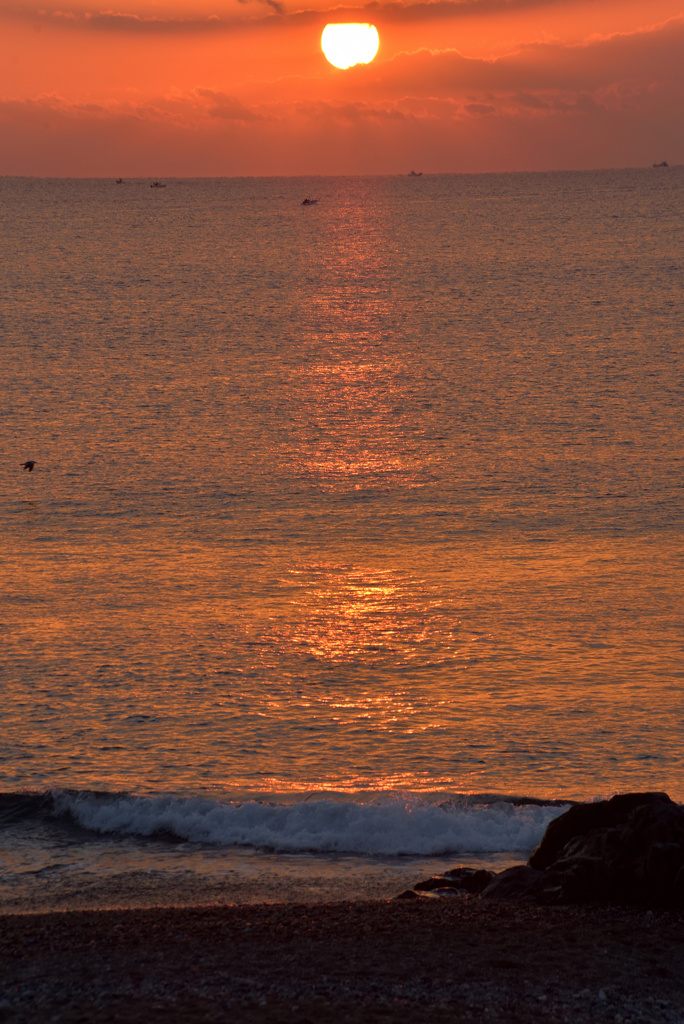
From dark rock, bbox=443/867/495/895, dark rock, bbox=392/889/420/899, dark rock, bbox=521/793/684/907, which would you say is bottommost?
dark rock, bbox=392/889/420/899

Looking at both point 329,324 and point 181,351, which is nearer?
point 181,351

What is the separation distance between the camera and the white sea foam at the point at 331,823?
63.3 ft

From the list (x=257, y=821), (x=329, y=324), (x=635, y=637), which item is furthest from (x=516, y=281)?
(x=257, y=821)

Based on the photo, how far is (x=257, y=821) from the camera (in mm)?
19969

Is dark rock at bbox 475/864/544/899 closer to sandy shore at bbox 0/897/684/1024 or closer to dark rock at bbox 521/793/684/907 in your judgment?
dark rock at bbox 521/793/684/907

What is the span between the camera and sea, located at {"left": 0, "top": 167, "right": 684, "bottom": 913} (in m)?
19.8

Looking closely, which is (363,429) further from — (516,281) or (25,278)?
(25,278)

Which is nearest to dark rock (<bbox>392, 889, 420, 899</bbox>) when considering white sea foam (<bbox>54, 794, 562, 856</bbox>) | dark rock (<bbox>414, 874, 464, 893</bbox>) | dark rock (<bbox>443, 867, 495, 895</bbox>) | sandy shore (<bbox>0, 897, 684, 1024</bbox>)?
dark rock (<bbox>414, 874, 464, 893</bbox>)

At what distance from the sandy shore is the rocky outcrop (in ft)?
1.23

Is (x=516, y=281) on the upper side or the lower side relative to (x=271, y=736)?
upper

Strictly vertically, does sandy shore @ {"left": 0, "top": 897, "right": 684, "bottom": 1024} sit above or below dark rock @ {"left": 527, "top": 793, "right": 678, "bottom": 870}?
below

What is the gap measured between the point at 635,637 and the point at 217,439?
2892 centimetres

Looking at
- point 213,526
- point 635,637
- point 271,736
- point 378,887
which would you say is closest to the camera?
point 378,887

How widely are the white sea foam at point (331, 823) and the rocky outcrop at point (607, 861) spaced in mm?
2758
